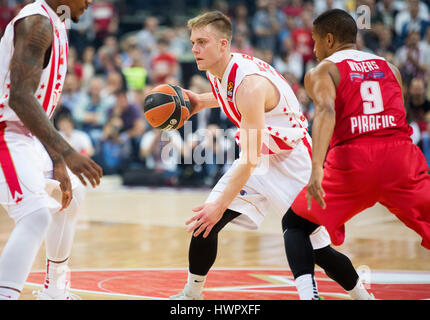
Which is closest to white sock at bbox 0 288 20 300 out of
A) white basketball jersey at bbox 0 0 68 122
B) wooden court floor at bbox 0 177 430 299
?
white basketball jersey at bbox 0 0 68 122

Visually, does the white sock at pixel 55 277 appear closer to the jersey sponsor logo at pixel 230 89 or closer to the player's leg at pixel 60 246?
the player's leg at pixel 60 246

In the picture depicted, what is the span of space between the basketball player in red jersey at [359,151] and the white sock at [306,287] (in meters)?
0.11

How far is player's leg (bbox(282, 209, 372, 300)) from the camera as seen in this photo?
3.82 meters

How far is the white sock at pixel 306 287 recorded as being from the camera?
3773mm

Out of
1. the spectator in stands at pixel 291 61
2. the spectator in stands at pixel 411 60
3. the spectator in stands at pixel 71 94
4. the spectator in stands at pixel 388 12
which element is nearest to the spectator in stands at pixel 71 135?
the spectator in stands at pixel 71 94

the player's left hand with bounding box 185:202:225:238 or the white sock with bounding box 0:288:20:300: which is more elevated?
the player's left hand with bounding box 185:202:225:238

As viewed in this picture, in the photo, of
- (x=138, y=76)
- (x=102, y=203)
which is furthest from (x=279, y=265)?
(x=138, y=76)

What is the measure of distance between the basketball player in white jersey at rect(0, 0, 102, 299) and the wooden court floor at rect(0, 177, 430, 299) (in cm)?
147

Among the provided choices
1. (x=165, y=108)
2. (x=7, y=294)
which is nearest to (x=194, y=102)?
(x=165, y=108)

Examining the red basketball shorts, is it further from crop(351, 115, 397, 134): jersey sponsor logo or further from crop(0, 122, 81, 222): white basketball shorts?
crop(0, 122, 81, 222): white basketball shorts

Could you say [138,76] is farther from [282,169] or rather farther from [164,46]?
[282,169]

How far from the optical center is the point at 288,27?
14508 mm

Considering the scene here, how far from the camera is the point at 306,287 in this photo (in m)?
3.79

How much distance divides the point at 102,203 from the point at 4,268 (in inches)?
306
